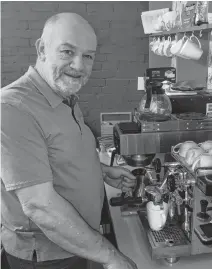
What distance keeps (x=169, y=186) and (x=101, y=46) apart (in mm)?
1829

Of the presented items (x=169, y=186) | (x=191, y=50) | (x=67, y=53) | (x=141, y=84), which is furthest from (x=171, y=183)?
(x=141, y=84)

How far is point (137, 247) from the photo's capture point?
3.60 ft

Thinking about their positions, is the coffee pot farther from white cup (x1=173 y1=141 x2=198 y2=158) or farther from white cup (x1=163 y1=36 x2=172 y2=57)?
white cup (x1=163 y1=36 x2=172 y2=57)

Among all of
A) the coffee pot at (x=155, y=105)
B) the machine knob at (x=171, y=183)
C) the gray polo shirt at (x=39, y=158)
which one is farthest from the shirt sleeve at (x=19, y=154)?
the coffee pot at (x=155, y=105)

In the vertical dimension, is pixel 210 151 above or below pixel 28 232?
above

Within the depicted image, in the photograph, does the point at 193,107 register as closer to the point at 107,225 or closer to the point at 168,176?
the point at 168,176

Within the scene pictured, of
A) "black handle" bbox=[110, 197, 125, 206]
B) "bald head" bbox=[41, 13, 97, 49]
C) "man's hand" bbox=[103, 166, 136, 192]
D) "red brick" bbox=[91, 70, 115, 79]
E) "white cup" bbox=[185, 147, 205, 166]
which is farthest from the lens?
"red brick" bbox=[91, 70, 115, 79]

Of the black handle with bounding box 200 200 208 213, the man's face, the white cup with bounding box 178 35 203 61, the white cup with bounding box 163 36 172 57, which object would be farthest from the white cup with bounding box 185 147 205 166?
the white cup with bounding box 163 36 172 57

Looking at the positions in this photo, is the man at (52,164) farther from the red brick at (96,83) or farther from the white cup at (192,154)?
the red brick at (96,83)

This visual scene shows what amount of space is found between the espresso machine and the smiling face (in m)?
0.42

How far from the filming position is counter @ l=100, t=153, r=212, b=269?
1017mm

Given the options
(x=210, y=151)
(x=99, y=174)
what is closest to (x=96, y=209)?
(x=99, y=174)

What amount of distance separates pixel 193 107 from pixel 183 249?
2.51ft

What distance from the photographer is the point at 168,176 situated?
40.3 inches
